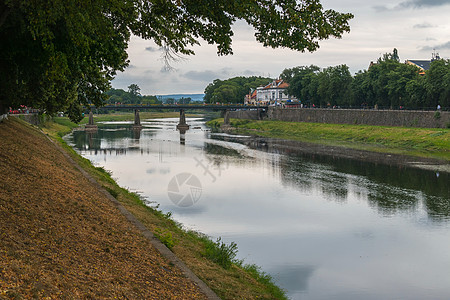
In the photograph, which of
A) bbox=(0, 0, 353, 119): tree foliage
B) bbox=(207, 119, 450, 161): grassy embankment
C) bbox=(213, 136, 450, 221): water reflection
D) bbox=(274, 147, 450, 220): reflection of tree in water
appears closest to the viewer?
bbox=(0, 0, 353, 119): tree foliage

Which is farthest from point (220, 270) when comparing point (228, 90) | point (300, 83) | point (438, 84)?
point (228, 90)

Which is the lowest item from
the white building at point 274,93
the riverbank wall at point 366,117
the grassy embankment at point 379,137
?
the grassy embankment at point 379,137

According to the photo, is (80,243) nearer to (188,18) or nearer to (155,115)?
(188,18)

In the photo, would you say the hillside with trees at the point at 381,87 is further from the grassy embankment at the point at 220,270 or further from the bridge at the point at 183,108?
the grassy embankment at the point at 220,270

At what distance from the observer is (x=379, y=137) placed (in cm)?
6606

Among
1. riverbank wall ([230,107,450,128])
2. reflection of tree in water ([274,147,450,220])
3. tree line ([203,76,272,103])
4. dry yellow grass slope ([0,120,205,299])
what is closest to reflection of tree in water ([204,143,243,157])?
reflection of tree in water ([274,147,450,220])

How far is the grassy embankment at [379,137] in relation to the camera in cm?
5495

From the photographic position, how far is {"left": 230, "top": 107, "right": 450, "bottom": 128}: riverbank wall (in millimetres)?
63141

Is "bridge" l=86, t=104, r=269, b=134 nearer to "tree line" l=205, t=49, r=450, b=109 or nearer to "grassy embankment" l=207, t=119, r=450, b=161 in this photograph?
"tree line" l=205, t=49, r=450, b=109

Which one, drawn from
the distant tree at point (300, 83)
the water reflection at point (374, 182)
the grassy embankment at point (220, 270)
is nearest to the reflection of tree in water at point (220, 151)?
the water reflection at point (374, 182)

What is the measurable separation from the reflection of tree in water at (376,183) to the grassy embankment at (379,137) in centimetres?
1095

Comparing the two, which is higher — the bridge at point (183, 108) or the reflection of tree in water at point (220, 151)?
the bridge at point (183, 108)

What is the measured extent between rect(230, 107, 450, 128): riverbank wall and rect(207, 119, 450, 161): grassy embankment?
5.18 ft

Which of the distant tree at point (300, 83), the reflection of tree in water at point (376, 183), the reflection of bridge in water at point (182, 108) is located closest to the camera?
the reflection of tree in water at point (376, 183)
